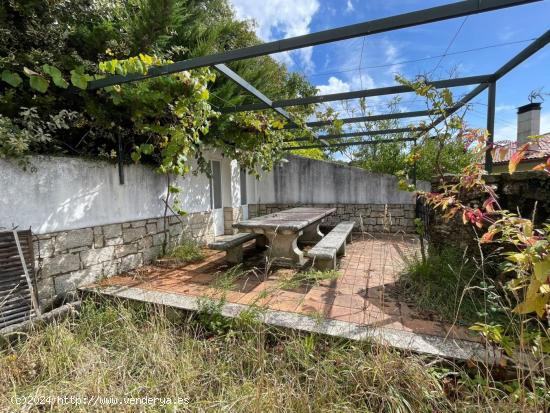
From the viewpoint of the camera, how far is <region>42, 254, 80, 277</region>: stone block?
3139 mm

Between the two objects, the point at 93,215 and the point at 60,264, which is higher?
the point at 93,215

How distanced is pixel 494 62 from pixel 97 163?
5211 millimetres

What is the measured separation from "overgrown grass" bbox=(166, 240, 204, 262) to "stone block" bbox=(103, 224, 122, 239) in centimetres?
99

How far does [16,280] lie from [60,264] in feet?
1.81

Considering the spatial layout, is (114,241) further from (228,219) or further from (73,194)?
(228,219)

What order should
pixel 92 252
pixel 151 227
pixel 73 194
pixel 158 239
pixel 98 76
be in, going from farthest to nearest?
pixel 158 239
pixel 151 227
pixel 92 252
pixel 73 194
pixel 98 76

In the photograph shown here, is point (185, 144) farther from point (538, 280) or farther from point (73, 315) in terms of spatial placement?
point (538, 280)

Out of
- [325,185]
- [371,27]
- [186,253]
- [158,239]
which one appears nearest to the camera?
[371,27]

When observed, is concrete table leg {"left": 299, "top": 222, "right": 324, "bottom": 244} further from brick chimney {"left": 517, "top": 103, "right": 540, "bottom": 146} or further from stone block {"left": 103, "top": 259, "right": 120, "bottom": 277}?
brick chimney {"left": 517, "top": 103, "right": 540, "bottom": 146}

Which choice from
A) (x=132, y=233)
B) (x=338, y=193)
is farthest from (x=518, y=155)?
(x=338, y=193)

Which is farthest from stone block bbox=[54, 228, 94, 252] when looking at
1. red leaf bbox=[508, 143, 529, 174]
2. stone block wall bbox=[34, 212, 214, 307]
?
red leaf bbox=[508, 143, 529, 174]

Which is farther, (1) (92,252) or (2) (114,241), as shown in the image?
(2) (114,241)

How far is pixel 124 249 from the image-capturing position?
160 inches

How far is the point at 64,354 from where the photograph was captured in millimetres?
2170
